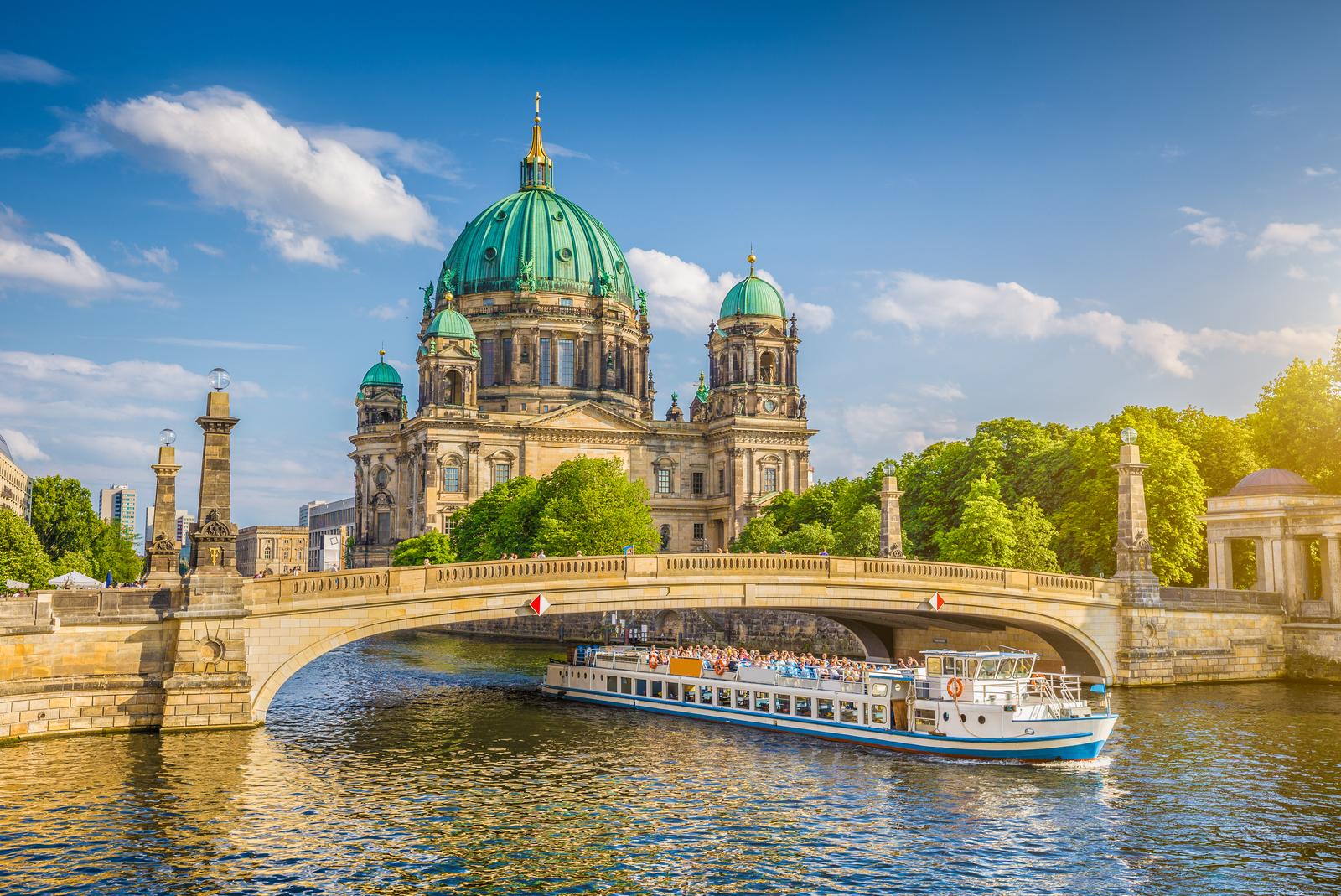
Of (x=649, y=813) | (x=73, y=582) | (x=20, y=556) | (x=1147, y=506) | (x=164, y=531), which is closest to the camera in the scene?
(x=649, y=813)

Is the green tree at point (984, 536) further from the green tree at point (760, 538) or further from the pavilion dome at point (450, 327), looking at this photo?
the pavilion dome at point (450, 327)

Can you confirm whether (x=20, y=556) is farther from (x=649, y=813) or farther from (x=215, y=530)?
(x=649, y=813)

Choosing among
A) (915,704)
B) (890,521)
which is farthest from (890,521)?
(915,704)

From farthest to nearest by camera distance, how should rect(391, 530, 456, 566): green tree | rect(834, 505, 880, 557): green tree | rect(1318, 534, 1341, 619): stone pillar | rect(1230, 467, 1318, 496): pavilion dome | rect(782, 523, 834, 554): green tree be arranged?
rect(391, 530, 456, 566): green tree → rect(782, 523, 834, 554): green tree → rect(834, 505, 880, 557): green tree → rect(1230, 467, 1318, 496): pavilion dome → rect(1318, 534, 1341, 619): stone pillar

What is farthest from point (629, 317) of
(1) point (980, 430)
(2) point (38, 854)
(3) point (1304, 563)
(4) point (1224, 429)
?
(2) point (38, 854)

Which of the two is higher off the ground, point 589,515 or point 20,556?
point 589,515

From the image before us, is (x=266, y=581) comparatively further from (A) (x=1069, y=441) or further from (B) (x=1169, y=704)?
(A) (x=1069, y=441)

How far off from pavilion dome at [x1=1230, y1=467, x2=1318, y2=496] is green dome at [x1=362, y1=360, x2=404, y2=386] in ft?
308

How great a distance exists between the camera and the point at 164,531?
42.9m

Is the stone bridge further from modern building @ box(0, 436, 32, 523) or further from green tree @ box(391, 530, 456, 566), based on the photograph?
modern building @ box(0, 436, 32, 523)

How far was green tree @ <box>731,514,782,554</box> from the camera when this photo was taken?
85.0 m

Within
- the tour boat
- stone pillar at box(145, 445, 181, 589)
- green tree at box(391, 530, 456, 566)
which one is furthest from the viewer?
green tree at box(391, 530, 456, 566)

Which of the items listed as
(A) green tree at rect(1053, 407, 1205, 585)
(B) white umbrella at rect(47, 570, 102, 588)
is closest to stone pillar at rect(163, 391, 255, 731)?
(B) white umbrella at rect(47, 570, 102, 588)

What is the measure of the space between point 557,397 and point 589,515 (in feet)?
144
